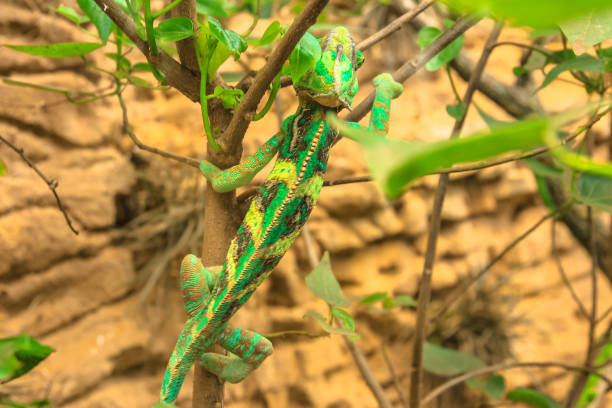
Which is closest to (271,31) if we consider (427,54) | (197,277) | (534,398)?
(427,54)

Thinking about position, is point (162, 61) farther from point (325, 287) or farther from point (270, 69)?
point (325, 287)

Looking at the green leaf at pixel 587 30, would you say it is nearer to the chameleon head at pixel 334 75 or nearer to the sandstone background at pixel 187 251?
the chameleon head at pixel 334 75

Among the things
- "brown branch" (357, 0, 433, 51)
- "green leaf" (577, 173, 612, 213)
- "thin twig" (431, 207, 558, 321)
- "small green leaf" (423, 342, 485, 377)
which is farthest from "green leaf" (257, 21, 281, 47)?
"small green leaf" (423, 342, 485, 377)

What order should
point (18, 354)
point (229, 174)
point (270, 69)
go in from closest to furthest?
point (270, 69)
point (18, 354)
point (229, 174)

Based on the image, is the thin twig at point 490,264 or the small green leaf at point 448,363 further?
the small green leaf at point 448,363

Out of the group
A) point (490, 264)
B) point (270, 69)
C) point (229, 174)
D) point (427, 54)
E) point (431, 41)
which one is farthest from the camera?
point (490, 264)

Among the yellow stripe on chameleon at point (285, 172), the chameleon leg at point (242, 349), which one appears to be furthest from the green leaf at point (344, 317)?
the yellow stripe on chameleon at point (285, 172)
